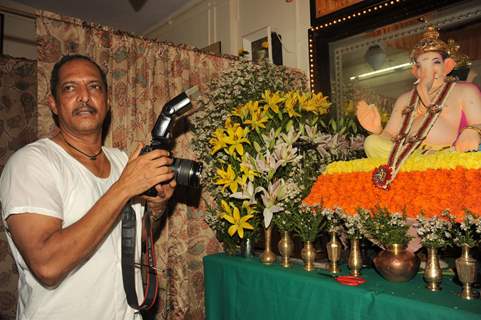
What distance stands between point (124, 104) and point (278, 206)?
1.17 m

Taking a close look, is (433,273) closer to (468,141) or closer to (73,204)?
(468,141)

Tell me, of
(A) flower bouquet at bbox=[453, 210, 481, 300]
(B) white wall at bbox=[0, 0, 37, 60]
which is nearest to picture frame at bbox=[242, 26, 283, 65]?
(A) flower bouquet at bbox=[453, 210, 481, 300]

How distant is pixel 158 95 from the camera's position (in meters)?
2.28

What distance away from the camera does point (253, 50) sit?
3332 mm

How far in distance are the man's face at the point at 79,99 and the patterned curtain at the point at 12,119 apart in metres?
2.65

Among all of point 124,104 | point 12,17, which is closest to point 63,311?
point 124,104

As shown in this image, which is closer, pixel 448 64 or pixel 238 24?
pixel 448 64

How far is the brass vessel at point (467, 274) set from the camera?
3.96ft

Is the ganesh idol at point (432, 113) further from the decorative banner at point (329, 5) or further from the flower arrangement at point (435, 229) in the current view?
the decorative banner at point (329, 5)

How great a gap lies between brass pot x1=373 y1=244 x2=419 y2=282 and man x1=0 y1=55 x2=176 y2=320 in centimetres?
93

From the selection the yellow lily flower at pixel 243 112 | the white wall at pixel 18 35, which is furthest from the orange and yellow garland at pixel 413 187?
the white wall at pixel 18 35

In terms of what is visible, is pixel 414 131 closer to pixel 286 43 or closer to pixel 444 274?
pixel 444 274

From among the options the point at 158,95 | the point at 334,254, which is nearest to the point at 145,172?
the point at 334,254

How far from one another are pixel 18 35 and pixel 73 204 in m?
3.82
